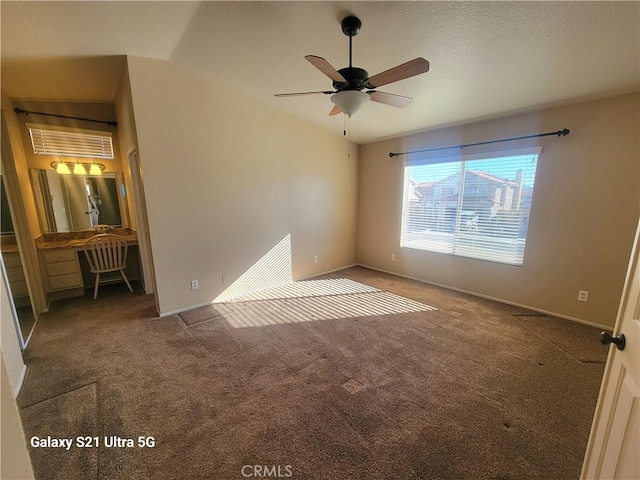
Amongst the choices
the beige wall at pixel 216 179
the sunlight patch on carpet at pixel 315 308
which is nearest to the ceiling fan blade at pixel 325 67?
the beige wall at pixel 216 179

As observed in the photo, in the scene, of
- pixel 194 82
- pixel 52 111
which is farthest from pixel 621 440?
pixel 52 111

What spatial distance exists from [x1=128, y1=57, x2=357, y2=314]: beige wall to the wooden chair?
4.27 feet

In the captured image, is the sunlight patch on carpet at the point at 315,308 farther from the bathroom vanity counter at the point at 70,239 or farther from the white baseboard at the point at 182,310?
the bathroom vanity counter at the point at 70,239

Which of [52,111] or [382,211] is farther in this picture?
[382,211]

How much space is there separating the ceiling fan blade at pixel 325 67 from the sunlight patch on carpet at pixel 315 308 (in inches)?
95.9

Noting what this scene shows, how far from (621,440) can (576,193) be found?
2.95 metres

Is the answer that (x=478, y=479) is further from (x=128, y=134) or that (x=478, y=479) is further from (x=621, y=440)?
(x=128, y=134)

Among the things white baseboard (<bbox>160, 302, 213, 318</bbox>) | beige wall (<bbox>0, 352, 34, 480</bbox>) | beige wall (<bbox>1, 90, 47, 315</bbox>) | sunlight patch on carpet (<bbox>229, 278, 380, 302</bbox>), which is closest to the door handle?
beige wall (<bbox>0, 352, 34, 480</bbox>)

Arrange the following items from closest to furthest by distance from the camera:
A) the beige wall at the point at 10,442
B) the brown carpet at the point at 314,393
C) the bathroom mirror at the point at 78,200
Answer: the beige wall at the point at 10,442
the brown carpet at the point at 314,393
the bathroom mirror at the point at 78,200

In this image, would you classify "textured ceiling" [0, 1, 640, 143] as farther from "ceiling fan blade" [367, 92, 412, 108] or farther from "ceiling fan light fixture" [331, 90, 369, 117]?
"ceiling fan light fixture" [331, 90, 369, 117]

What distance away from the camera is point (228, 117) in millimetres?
3262

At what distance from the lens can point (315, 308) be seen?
331 cm

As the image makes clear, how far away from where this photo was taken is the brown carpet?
55.7 inches

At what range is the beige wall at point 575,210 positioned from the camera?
2592 millimetres
